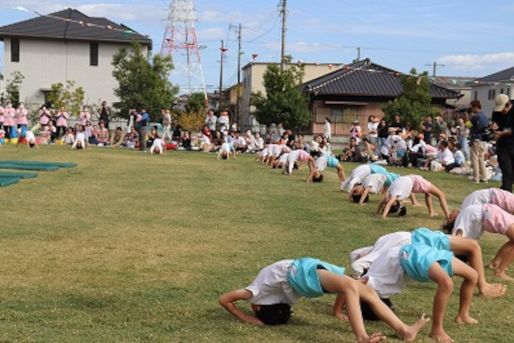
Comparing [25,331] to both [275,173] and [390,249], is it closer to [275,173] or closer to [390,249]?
[390,249]

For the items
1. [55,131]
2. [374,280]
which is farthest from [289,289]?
[55,131]

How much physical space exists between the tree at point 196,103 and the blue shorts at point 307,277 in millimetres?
40740

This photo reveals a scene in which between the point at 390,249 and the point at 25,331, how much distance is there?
8.92 feet

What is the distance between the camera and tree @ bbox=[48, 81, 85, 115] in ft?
128

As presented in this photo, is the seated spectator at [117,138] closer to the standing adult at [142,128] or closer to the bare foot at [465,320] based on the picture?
the standing adult at [142,128]

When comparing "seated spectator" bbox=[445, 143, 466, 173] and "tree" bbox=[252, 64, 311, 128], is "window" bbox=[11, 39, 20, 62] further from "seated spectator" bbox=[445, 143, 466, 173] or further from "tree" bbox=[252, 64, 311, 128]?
"seated spectator" bbox=[445, 143, 466, 173]

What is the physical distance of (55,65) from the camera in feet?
143

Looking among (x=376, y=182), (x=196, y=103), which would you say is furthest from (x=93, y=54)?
(x=376, y=182)

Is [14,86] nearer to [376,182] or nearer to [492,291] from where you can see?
[376,182]

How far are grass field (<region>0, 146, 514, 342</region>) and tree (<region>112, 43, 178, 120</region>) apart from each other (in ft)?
72.3

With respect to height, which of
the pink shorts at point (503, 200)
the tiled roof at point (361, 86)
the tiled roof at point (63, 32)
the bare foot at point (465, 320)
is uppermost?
the tiled roof at point (63, 32)

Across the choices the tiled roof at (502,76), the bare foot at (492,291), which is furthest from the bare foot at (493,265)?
the tiled roof at (502,76)

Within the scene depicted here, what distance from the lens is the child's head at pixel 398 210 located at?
420 inches

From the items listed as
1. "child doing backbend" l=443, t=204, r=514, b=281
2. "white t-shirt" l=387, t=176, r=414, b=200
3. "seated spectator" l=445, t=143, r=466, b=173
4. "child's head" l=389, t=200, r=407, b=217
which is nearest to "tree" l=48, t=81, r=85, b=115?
"seated spectator" l=445, t=143, r=466, b=173
